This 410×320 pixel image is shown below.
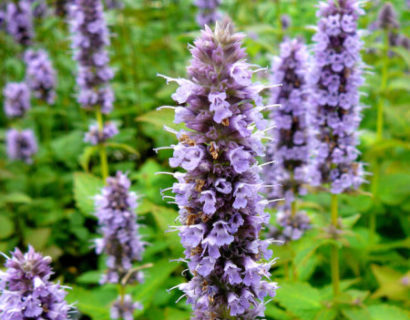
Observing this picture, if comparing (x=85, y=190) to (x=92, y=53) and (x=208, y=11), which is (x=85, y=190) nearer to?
(x=92, y=53)

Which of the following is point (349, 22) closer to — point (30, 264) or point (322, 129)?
point (322, 129)

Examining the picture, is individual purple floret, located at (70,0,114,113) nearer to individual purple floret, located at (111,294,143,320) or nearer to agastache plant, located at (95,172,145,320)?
agastache plant, located at (95,172,145,320)

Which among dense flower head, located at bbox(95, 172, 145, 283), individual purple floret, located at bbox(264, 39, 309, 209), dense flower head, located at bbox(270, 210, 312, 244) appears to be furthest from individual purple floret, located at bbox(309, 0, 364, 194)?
dense flower head, located at bbox(95, 172, 145, 283)

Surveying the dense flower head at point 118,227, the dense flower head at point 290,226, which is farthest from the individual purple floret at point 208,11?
the dense flower head at point 118,227

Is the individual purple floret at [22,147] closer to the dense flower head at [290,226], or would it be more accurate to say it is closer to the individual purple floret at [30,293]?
the dense flower head at [290,226]

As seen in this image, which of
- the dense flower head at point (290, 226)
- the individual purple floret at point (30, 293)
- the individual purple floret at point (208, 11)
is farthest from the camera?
the individual purple floret at point (208, 11)
